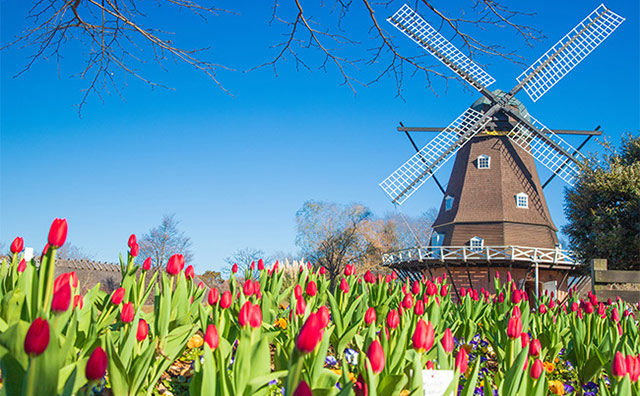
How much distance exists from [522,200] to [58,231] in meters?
19.1

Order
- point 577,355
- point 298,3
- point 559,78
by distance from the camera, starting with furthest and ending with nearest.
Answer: point 559,78, point 298,3, point 577,355

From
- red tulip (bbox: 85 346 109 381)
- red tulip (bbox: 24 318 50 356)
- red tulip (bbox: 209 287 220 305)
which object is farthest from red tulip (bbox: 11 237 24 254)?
red tulip (bbox: 24 318 50 356)

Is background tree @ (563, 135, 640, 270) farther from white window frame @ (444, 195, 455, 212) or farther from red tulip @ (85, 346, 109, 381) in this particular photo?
red tulip @ (85, 346, 109, 381)

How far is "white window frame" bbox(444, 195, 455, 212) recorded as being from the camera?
1933cm

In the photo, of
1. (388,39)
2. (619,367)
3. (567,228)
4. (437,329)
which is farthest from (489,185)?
(619,367)

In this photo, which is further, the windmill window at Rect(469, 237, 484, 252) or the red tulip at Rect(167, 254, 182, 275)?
the windmill window at Rect(469, 237, 484, 252)

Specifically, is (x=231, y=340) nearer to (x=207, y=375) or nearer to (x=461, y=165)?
(x=207, y=375)

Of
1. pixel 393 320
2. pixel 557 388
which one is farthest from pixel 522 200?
pixel 393 320

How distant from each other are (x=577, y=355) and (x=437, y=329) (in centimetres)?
94

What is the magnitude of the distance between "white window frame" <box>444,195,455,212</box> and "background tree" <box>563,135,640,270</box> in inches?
233

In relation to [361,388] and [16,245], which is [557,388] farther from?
[16,245]

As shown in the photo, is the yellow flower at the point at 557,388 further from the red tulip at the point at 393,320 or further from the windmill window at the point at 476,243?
the windmill window at the point at 476,243

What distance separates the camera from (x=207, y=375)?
1427 millimetres

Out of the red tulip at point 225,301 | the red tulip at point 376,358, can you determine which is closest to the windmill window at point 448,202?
the red tulip at point 225,301
